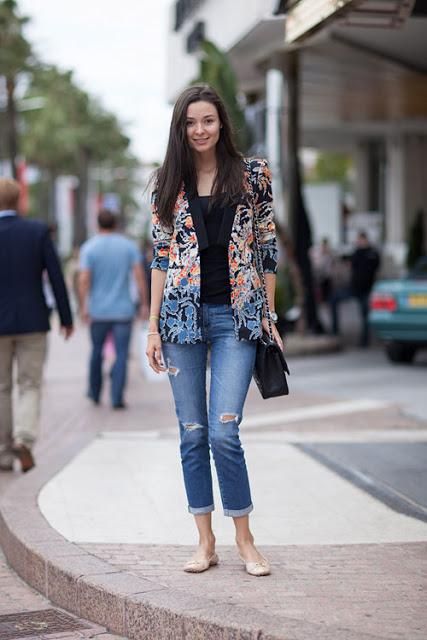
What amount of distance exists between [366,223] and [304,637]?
34.1 metres

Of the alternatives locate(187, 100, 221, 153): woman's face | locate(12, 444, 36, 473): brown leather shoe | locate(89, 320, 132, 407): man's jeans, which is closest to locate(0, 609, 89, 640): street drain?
locate(187, 100, 221, 153): woman's face

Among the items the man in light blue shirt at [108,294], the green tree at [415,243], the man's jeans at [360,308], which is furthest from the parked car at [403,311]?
the green tree at [415,243]

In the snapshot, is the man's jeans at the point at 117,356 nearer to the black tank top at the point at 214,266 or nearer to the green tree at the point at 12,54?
the black tank top at the point at 214,266

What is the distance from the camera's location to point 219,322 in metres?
5.23

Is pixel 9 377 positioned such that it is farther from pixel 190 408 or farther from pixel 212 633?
pixel 212 633

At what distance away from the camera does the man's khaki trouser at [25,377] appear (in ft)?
27.5

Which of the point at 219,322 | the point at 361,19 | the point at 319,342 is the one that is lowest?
the point at 319,342

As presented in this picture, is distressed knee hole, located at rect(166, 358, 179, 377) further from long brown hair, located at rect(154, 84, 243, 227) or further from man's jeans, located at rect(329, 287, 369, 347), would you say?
man's jeans, located at rect(329, 287, 369, 347)

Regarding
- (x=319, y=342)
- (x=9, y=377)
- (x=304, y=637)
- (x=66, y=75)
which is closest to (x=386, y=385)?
(x=319, y=342)

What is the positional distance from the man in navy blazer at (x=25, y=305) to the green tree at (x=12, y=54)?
2862 cm

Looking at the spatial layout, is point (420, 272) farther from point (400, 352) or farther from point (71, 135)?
point (71, 135)

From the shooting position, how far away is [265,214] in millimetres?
5344

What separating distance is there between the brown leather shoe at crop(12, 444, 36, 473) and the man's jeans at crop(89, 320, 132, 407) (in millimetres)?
3720

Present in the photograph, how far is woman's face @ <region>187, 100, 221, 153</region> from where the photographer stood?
5266 mm
